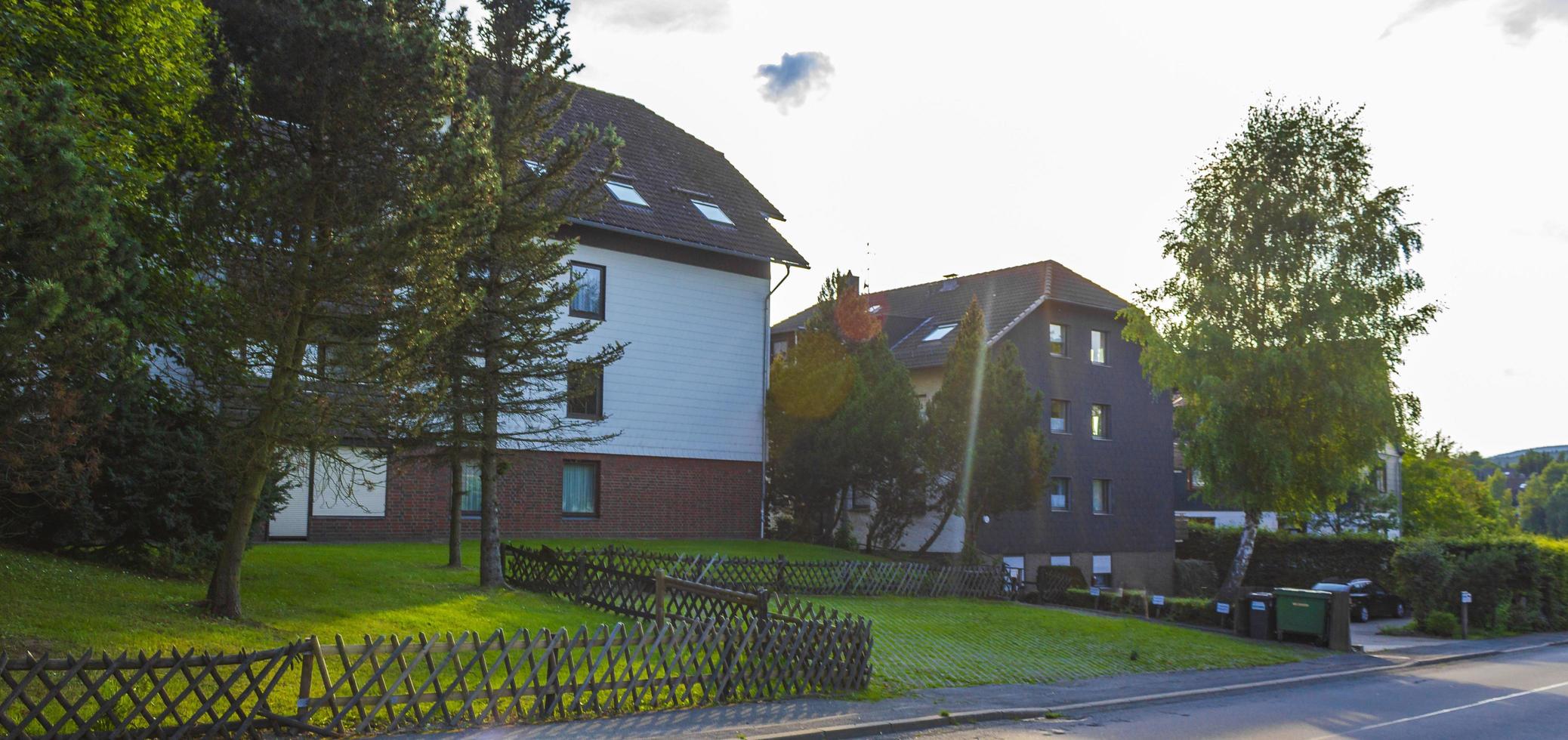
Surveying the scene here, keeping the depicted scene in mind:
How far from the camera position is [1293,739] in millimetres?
11875

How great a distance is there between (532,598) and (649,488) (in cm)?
1212

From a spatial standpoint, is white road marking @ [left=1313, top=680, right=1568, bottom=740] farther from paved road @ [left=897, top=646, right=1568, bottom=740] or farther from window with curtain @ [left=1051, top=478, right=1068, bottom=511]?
window with curtain @ [left=1051, top=478, right=1068, bottom=511]

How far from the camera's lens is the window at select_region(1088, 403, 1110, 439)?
41875 mm

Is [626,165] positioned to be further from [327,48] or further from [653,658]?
[653,658]

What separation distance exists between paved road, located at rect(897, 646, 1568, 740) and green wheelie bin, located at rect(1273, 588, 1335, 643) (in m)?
4.02

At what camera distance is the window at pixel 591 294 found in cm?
2939

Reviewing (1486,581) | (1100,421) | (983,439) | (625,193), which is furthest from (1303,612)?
(625,193)

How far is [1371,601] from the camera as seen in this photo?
36000mm

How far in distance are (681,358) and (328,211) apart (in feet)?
A: 62.4

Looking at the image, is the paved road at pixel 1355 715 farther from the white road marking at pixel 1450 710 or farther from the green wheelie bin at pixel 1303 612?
the green wheelie bin at pixel 1303 612

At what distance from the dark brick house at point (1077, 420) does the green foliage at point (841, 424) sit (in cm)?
571

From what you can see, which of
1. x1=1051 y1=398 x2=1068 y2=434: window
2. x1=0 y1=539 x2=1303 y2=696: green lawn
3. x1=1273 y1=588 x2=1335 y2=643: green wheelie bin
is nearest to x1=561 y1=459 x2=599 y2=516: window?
x1=0 y1=539 x2=1303 y2=696: green lawn

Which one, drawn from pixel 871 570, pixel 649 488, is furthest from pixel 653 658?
pixel 649 488

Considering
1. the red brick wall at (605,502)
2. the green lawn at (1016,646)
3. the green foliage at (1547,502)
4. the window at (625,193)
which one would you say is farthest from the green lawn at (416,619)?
the green foliage at (1547,502)
